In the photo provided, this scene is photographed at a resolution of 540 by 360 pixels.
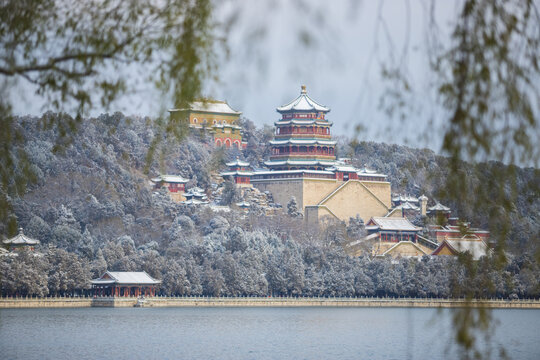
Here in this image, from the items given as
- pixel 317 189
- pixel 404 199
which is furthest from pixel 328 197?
pixel 404 199

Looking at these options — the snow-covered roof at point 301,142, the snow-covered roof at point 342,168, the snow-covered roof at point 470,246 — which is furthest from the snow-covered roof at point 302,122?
the snow-covered roof at point 470,246

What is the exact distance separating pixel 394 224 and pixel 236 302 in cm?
1862

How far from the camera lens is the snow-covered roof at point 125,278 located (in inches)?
2175

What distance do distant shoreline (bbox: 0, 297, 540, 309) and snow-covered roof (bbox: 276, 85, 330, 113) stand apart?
2309cm

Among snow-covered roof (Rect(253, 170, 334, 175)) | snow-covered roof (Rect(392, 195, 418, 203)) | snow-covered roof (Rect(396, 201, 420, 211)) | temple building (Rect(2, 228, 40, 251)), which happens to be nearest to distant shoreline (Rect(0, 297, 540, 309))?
temple building (Rect(2, 228, 40, 251))

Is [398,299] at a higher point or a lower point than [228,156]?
lower

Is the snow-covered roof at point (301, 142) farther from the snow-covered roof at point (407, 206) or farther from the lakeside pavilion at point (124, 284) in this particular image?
the lakeside pavilion at point (124, 284)

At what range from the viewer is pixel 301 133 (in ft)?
271

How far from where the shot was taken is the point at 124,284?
183 feet

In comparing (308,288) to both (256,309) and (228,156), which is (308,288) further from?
(228,156)

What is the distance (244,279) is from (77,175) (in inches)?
666

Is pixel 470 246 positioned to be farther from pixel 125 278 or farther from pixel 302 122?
pixel 302 122

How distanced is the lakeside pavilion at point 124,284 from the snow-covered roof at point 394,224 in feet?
68.9

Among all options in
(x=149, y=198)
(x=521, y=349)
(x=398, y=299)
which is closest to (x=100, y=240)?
(x=149, y=198)
